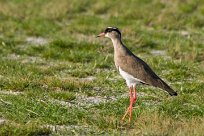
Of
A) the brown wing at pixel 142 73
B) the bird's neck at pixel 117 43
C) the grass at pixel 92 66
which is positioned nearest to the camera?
the grass at pixel 92 66

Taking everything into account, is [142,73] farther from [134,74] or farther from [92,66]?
[92,66]

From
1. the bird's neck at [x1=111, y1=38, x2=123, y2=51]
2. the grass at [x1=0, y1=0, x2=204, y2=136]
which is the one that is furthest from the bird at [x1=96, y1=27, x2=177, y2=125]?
the grass at [x1=0, y1=0, x2=204, y2=136]

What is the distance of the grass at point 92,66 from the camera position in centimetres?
761

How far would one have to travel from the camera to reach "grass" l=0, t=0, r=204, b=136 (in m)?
7.61

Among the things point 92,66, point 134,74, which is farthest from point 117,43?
point 92,66

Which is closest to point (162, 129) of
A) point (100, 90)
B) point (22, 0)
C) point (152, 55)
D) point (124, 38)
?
point (100, 90)

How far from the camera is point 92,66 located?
1145 cm

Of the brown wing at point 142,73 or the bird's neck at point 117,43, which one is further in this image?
the bird's neck at point 117,43

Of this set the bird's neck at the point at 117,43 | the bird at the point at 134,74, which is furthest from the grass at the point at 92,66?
the bird's neck at the point at 117,43

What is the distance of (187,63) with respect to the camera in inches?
464

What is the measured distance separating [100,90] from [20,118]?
2.33m

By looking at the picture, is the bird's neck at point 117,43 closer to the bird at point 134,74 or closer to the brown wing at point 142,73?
the bird at point 134,74

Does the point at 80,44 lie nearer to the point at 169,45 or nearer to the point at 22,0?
the point at 169,45

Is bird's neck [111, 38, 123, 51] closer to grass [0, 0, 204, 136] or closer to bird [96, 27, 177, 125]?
bird [96, 27, 177, 125]
